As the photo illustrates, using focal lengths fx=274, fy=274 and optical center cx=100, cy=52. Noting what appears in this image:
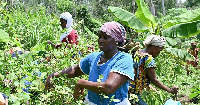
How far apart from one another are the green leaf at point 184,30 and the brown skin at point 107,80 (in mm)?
4251

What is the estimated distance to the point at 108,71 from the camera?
→ 202cm

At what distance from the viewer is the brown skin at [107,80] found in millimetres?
1869

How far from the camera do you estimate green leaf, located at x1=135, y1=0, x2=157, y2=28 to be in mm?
5789

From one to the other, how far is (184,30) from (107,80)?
4.62 metres

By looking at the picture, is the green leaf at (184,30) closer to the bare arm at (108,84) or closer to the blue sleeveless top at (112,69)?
the blue sleeveless top at (112,69)

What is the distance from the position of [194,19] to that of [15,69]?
4.70 m

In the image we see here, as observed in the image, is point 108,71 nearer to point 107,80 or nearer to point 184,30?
point 107,80

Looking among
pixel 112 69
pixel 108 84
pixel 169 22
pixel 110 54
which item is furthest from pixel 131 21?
pixel 108 84

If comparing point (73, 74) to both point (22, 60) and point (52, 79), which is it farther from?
point (22, 60)

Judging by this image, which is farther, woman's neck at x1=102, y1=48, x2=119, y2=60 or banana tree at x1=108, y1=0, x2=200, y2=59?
banana tree at x1=108, y1=0, x2=200, y2=59

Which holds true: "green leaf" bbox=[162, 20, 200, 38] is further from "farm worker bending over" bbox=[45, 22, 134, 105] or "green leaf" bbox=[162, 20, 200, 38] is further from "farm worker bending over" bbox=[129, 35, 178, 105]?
"farm worker bending over" bbox=[45, 22, 134, 105]

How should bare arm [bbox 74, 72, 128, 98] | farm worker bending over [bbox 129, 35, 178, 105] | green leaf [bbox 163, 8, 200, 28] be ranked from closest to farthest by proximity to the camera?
bare arm [bbox 74, 72, 128, 98] → farm worker bending over [bbox 129, 35, 178, 105] → green leaf [bbox 163, 8, 200, 28]

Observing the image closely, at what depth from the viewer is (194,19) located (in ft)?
19.3

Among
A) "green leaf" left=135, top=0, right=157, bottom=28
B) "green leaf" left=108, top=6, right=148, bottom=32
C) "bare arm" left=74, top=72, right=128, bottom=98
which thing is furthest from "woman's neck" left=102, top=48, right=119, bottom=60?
"green leaf" left=108, top=6, right=148, bottom=32
